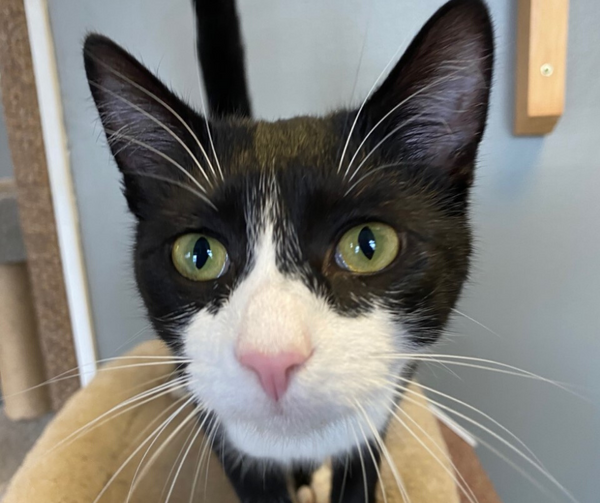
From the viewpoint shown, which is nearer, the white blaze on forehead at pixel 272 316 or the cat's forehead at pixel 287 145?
the white blaze on forehead at pixel 272 316

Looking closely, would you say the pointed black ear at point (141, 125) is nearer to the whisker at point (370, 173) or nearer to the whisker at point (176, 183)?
the whisker at point (176, 183)

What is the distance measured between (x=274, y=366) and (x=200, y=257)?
175mm

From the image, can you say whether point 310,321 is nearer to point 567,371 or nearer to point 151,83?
point 151,83

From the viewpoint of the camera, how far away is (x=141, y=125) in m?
0.57

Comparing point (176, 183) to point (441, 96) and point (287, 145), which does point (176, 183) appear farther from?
point (441, 96)

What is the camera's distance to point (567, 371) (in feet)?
3.23

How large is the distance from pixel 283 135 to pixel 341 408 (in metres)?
0.34

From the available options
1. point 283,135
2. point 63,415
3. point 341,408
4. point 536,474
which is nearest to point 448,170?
point 283,135

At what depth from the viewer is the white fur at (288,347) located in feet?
1.24

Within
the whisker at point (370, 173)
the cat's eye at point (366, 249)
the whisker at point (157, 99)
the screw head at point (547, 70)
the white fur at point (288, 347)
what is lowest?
the white fur at point (288, 347)

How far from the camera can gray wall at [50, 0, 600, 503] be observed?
35.9 inches

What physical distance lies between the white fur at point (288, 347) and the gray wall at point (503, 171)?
0.51 meters

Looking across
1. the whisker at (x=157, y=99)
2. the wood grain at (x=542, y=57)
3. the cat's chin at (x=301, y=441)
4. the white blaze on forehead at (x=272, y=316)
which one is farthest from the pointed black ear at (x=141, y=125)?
the wood grain at (x=542, y=57)

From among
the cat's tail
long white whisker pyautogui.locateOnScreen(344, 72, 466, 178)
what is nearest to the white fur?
long white whisker pyautogui.locateOnScreen(344, 72, 466, 178)
